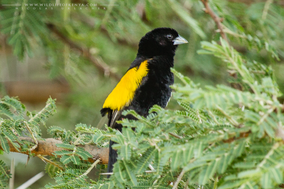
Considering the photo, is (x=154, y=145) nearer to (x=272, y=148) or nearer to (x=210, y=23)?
(x=272, y=148)

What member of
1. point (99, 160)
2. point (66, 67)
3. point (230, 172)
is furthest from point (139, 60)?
point (230, 172)

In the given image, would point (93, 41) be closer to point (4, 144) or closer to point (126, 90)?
point (126, 90)

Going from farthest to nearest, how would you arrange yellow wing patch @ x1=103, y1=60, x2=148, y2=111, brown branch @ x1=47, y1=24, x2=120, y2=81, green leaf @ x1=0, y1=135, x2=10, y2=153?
brown branch @ x1=47, y1=24, x2=120, y2=81 → yellow wing patch @ x1=103, y1=60, x2=148, y2=111 → green leaf @ x1=0, y1=135, x2=10, y2=153

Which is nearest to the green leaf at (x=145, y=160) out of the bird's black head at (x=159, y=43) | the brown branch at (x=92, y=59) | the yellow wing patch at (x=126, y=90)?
the yellow wing patch at (x=126, y=90)

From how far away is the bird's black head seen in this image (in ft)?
10.8

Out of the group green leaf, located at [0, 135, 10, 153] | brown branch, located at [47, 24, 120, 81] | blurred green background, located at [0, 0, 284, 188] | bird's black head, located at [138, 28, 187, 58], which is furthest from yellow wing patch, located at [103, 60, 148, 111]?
brown branch, located at [47, 24, 120, 81]

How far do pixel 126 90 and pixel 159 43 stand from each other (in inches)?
31.0

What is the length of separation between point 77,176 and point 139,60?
1724 millimetres

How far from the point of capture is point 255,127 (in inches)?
34.4

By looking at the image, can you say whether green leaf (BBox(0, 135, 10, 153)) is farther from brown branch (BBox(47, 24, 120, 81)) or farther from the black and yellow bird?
brown branch (BBox(47, 24, 120, 81))

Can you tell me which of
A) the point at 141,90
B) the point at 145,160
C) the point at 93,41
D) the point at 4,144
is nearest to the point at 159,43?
the point at 141,90

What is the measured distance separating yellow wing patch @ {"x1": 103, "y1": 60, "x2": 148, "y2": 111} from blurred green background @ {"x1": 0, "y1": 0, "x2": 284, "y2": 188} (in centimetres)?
53

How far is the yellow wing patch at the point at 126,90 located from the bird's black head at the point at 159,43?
0.42 metres

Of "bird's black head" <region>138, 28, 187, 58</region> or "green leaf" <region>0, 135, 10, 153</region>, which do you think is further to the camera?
"bird's black head" <region>138, 28, 187, 58</region>
